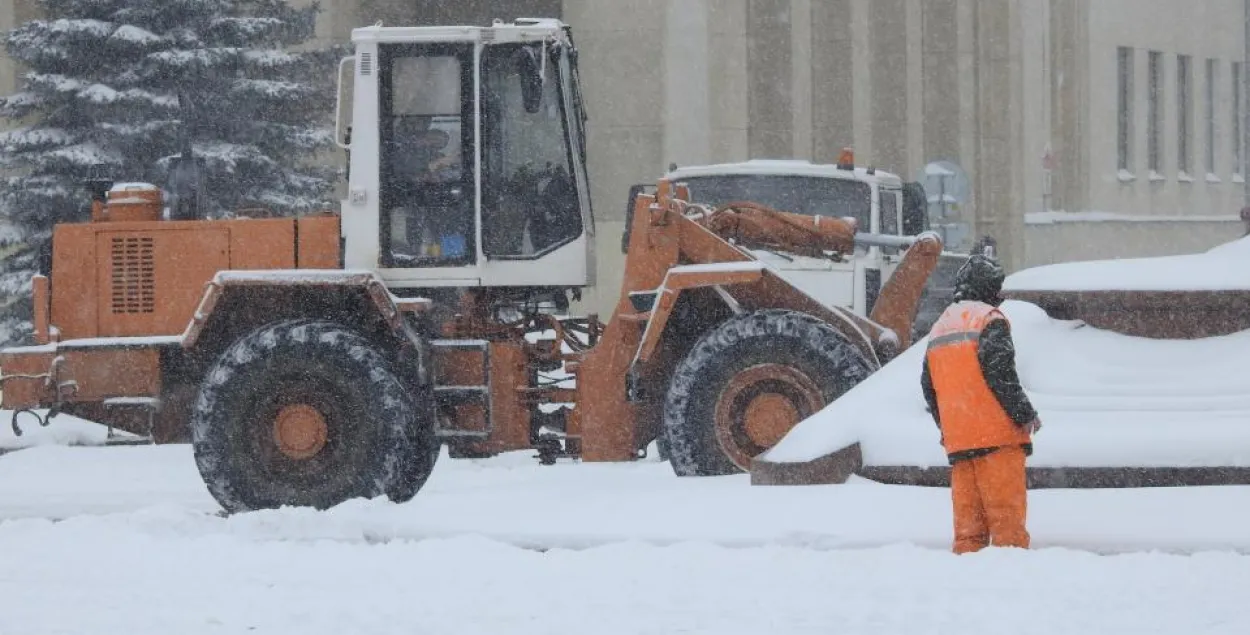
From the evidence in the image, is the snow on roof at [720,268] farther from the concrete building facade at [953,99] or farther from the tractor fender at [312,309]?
the concrete building facade at [953,99]

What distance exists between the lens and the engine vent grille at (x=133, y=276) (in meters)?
12.5

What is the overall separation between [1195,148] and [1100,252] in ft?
31.2

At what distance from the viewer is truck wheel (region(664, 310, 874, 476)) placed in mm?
12086

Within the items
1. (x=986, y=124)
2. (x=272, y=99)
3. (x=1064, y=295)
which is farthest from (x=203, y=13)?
(x=986, y=124)

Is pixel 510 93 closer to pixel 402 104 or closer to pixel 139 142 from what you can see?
pixel 402 104

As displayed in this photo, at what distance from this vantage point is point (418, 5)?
32.7m

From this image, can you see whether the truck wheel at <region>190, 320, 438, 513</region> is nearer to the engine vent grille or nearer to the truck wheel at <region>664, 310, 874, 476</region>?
the engine vent grille

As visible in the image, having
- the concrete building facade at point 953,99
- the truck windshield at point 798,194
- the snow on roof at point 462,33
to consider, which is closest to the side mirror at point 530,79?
the snow on roof at point 462,33

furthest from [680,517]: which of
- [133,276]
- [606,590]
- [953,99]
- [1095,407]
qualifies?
[953,99]

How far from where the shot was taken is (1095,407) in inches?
414

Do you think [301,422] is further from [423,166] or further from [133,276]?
[423,166]

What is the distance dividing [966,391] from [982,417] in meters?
0.14

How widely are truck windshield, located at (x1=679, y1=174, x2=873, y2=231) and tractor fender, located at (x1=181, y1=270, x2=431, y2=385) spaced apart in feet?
19.3

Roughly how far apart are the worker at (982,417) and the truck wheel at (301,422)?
357cm
